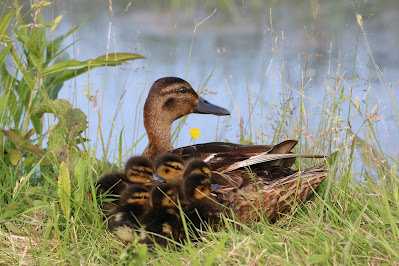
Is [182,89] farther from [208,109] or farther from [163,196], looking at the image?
[163,196]

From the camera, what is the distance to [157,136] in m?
4.75

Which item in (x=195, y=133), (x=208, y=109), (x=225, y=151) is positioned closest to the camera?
(x=225, y=151)

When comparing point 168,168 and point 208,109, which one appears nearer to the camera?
point 168,168

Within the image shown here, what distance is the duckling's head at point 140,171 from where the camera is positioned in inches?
153

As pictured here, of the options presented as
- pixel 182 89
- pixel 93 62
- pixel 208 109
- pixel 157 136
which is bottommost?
pixel 157 136

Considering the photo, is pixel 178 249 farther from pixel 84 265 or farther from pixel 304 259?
pixel 304 259

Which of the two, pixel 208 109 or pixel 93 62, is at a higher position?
pixel 93 62

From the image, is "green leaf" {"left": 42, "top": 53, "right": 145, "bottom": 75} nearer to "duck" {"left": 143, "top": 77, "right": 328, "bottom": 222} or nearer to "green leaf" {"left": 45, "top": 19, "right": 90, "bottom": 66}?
"green leaf" {"left": 45, "top": 19, "right": 90, "bottom": 66}

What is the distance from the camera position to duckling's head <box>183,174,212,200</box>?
365 cm

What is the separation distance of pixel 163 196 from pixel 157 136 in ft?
3.74

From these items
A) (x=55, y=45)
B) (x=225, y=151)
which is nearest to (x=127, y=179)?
(x=225, y=151)

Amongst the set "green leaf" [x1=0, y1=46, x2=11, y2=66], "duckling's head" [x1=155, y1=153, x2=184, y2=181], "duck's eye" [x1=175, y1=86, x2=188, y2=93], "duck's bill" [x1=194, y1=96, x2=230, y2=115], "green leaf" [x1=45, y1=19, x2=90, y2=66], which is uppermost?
"green leaf" [x1=45, y1=19, x2=90, y2=66]

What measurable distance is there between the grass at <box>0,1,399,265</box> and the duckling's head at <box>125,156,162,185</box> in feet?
0.77

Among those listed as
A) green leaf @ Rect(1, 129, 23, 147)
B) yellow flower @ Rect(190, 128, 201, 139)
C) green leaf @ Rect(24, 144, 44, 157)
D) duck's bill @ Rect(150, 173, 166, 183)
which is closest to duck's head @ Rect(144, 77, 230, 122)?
yellow flower @ Rect(190, 128, 201, 139)
